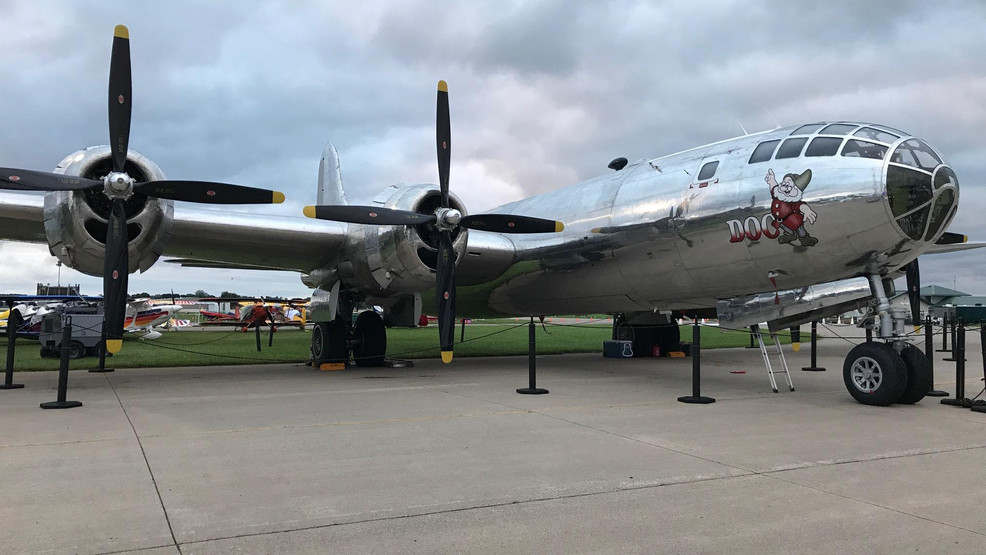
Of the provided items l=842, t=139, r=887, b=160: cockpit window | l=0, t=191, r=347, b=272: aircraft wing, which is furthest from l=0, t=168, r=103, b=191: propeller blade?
l=842, t=139, r=887, b=160: cockpit window

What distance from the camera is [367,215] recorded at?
10.4 meters

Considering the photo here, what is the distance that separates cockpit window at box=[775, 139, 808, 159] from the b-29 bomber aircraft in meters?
0.02

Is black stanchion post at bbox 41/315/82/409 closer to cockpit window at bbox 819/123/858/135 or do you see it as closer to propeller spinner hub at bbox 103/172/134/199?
propeller spinner hub at bbox 103/172/134/199

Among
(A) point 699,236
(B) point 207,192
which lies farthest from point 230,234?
(A) point 699,236

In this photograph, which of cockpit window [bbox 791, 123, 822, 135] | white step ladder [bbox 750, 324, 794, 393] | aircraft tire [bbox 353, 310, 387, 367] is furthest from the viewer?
aircraft tire [bbox 353, 310, 387, 367]

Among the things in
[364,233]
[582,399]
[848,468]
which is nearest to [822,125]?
[582,399]

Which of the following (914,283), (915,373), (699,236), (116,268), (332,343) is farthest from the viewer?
(332,343)

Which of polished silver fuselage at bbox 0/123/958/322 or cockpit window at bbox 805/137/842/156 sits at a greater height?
cockpit window at bbox 805/137/842/156

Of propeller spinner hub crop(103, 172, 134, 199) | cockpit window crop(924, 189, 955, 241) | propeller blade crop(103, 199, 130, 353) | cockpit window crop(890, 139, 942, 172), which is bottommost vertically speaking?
propeller blade crop(103, 199, 130, 353)

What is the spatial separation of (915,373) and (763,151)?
11.2 ft

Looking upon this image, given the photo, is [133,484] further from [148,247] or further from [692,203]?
[692,203]

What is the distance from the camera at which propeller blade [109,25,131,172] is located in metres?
9.15

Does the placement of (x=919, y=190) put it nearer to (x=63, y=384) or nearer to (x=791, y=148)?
(x=791, y=148)

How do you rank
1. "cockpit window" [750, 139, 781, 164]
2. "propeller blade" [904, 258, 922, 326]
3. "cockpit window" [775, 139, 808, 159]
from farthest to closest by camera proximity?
1. "propeller blade" [904, 258, 922, 326]
2. "cockpit window" [750, 139, 781, 164]
3. "cockpit window" [775, 139, 808, 159]
